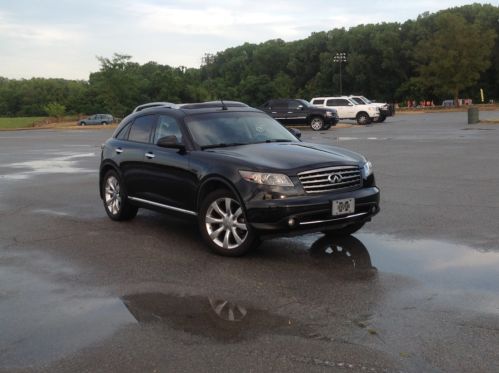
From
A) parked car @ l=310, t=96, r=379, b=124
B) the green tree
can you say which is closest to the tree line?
the green tree

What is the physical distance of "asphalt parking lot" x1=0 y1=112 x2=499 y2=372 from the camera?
4.04 metres

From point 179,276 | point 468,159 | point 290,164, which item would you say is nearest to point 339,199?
point 290,164

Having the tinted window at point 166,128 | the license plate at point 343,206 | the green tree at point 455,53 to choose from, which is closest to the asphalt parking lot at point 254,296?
the license plate at point 343,206

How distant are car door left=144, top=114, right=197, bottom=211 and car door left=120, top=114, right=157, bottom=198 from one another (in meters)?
0.11

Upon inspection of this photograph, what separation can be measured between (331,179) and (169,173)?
2.07m

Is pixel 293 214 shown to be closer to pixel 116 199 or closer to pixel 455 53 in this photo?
pixel 116 199

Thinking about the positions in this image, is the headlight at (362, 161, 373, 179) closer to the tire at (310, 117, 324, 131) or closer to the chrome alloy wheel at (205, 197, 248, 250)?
the chrome alloy wheel at (205, 197, 248, 250)

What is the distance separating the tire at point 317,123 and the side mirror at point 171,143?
94.8 ft

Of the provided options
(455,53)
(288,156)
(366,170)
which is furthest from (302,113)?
(455,53)

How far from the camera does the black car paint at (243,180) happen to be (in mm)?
6309

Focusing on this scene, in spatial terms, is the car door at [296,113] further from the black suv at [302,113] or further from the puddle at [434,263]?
the puddle at [434,263]

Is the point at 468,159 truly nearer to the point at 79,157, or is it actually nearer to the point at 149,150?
the point at 149,150

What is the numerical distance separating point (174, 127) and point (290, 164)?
1.97 metres

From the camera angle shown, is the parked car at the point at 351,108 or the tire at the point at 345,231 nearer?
the tire at the point at 345,231
